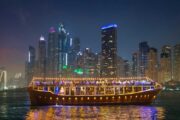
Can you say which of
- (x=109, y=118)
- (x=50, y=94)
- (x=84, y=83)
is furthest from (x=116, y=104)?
(x=109, y=118)

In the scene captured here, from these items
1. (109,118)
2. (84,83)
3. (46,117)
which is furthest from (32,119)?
(84,83)

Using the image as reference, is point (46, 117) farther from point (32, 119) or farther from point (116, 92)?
point (116, 92)

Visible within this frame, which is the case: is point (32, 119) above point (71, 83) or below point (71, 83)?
below

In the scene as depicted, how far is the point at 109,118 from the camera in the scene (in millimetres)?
61719

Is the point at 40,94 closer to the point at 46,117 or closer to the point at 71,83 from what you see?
the point at 71,83

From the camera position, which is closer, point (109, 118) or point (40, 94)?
point (109, 118)

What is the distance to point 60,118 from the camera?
61719 mm

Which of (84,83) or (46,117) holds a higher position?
(84,83)

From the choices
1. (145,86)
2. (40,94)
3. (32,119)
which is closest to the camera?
(32,119)

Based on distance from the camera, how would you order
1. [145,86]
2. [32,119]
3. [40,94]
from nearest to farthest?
1. [32,119]
2. [40,94]
3. [145,86]

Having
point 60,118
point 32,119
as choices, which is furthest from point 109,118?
point 32,119

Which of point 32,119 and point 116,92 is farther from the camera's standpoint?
point 116,92

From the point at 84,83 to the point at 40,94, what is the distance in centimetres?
1142

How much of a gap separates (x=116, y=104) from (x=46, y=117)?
2717 centimetres
